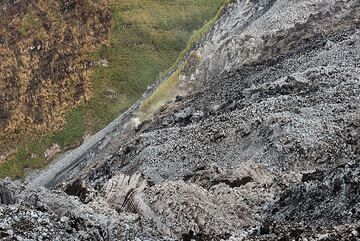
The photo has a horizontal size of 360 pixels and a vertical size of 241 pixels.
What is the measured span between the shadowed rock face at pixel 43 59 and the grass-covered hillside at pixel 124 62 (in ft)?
5.72

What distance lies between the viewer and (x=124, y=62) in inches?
4013

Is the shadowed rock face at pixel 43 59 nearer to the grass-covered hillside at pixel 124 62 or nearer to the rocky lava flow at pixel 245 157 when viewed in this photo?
the grass-covered hillside at pixel 124 62

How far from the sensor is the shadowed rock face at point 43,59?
89.4m

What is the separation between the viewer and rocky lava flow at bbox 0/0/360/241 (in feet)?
72.7

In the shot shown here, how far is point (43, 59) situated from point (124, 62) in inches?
622

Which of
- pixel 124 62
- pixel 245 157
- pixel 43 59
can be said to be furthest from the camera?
pixel 124 62

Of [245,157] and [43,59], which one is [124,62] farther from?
[245,157]

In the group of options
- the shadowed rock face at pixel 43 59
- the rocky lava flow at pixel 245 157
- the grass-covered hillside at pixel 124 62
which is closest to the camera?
the rocky lava flow at pixel 245 157

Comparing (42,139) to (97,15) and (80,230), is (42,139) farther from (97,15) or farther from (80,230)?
(80,230)

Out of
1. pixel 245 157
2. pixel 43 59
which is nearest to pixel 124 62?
pixel 43 59

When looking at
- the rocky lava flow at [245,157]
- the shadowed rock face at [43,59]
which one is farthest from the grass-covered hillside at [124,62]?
the rocky lava flow at [245,157]

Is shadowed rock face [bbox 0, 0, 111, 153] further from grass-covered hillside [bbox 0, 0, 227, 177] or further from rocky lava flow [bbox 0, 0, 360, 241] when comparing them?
rocky lava flow [bbox 0, 0, 360, 241]

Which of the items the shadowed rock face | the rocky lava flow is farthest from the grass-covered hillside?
the rocky lava flow

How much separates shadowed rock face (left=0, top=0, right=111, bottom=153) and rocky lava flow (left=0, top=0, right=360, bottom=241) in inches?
1233
